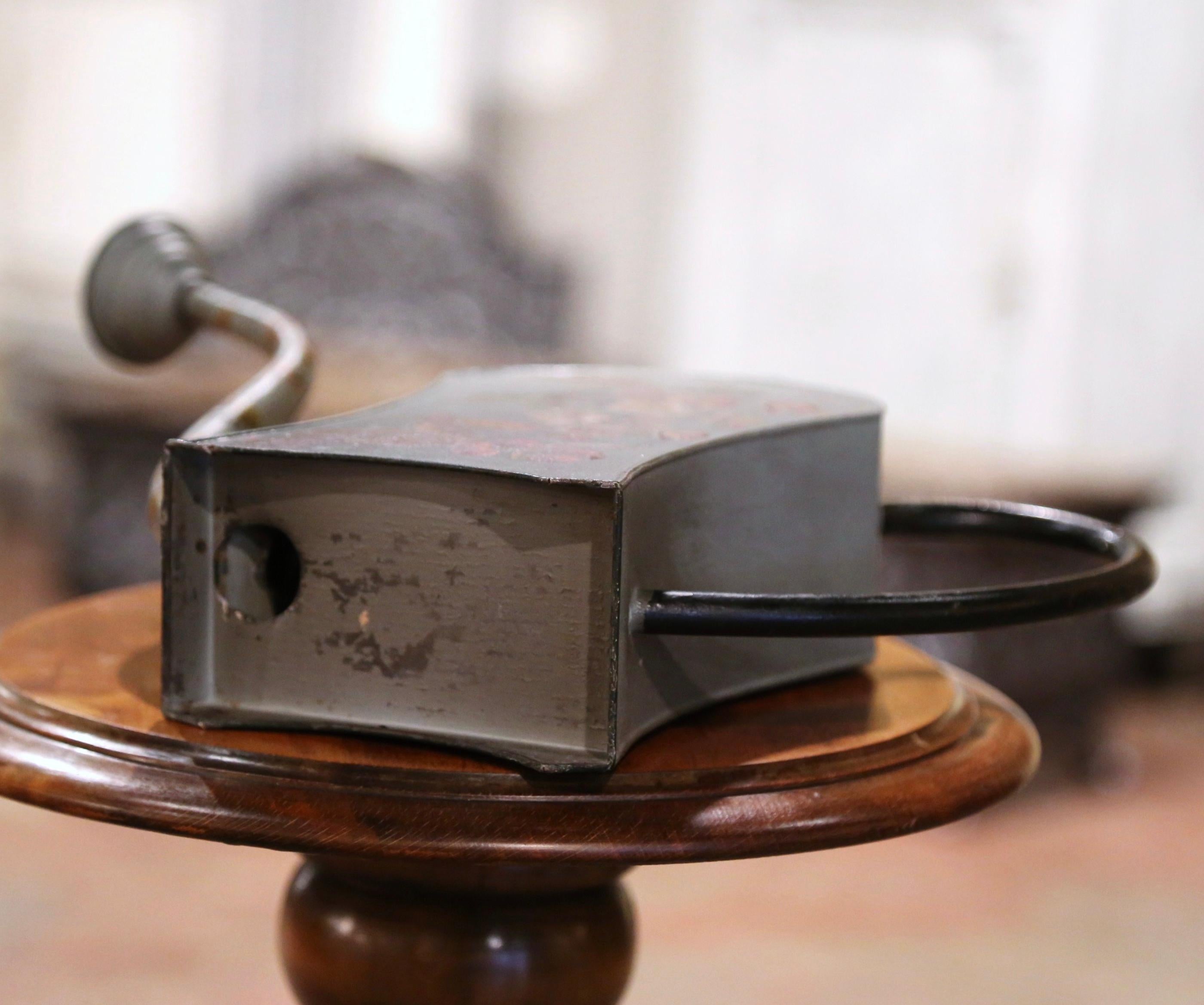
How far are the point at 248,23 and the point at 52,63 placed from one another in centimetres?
A: 96

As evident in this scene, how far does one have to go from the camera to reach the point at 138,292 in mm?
933

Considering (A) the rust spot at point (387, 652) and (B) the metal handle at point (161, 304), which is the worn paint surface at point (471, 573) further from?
(B) the metal handle at point (161, 304)

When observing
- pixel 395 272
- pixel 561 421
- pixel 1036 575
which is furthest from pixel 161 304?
pixel 395 272

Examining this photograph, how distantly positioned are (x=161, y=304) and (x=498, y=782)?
1.49ft

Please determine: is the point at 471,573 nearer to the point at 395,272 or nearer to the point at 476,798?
the point at 476,798

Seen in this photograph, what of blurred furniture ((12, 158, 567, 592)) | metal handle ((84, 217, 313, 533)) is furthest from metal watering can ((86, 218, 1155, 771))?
blurred furniture ((12, 158, 567, 592))

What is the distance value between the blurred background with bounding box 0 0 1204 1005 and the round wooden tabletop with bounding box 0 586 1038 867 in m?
1.75

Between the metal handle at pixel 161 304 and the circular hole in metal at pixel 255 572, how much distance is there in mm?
217

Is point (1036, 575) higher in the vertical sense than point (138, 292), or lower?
lower

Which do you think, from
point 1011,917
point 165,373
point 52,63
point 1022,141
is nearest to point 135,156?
point 52,63

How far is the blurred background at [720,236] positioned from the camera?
9.85 feet

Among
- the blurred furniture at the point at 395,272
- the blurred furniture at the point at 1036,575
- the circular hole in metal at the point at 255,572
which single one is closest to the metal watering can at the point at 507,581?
the circular hole in metal at the point at 255,572

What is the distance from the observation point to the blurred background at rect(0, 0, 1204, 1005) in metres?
3.00

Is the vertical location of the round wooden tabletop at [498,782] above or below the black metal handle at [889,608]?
below
